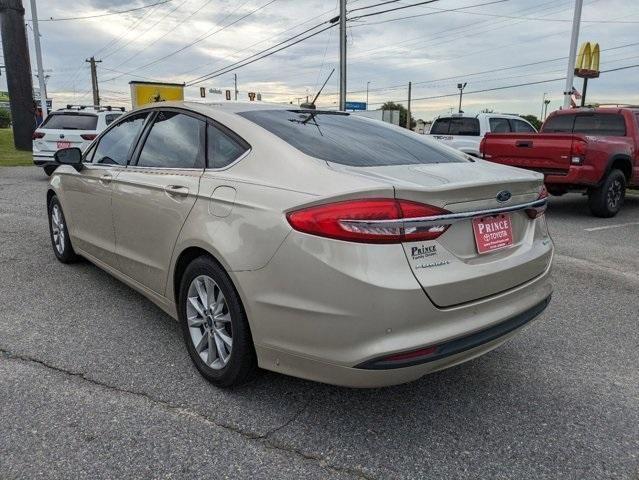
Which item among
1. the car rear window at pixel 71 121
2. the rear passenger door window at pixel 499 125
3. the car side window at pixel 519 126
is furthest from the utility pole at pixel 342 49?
the car rear window at pixel 71 121

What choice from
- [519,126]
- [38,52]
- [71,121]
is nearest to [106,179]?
[71,121]

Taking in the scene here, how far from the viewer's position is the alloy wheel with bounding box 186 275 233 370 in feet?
9.47

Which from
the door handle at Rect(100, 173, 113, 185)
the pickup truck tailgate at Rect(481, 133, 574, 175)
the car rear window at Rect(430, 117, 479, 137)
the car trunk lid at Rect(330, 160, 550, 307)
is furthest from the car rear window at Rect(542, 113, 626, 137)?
the door handle at Rect(100, 173, 113, 185)

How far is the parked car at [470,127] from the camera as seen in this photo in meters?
13.0

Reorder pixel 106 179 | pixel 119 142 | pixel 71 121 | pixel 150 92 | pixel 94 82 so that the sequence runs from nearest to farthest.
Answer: pixel 106 179, pixel 119 142, pixel 71 121, pixel 150 92, pixel 94 82

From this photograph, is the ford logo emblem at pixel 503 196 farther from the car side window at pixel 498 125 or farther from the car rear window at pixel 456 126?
the car side window at pixel 498 125

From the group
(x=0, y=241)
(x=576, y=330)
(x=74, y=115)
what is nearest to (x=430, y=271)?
(x=576, y=330)

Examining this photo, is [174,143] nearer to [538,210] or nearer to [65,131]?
[538,210]

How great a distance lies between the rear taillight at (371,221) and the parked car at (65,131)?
11997 millimetres

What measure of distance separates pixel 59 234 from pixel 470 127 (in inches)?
414

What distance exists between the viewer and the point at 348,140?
124 inches

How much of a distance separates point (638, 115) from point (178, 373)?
9.92 metres

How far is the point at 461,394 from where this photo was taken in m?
3.01

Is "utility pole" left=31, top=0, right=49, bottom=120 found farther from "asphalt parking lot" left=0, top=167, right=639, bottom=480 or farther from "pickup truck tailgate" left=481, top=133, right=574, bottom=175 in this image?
"asphalt parking lot" left=0, top=167, right=639, bottom=480
